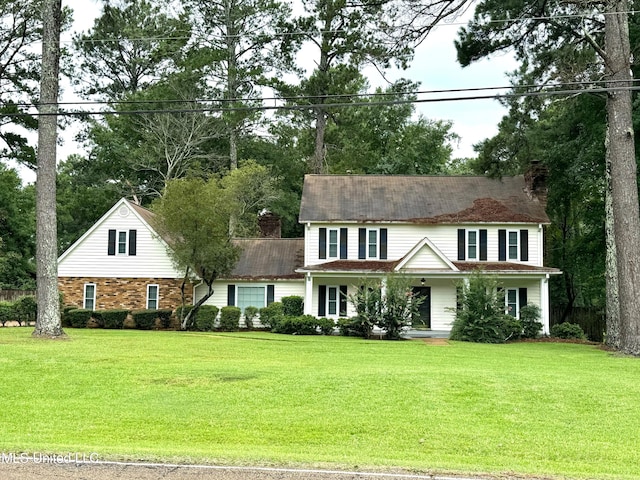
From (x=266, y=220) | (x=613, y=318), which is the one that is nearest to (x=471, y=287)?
(x=613, y=318)

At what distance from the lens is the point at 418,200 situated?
110ft

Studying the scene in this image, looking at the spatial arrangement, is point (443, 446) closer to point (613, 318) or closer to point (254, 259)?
point (613, 318)

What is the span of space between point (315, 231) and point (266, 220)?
6.96 metres

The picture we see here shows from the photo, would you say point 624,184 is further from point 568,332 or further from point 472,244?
point 472,244

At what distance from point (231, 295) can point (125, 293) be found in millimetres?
4897

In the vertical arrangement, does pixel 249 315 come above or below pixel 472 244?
below

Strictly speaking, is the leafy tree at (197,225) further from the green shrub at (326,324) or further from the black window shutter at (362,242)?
the black window shutter at (362,242)

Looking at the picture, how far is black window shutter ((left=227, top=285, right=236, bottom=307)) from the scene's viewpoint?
32.7m

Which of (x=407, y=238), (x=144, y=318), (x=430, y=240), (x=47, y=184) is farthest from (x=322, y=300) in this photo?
(x=47, y=184)

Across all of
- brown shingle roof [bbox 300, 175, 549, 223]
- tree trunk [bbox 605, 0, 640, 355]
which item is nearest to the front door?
brown shingle roof [bbox 300, 175, 549, 223]

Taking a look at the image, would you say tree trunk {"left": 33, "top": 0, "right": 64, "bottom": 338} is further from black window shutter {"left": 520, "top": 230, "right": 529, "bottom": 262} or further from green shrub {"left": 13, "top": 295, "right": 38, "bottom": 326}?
black window shutter {"left": 520, "top": 230, "right": 529, "bottom": 262}

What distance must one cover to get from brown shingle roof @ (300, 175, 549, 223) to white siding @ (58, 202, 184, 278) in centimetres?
703

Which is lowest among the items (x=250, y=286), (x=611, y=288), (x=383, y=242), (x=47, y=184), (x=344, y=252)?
(x=611, y=288)

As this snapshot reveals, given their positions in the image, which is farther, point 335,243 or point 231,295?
point 231,295
